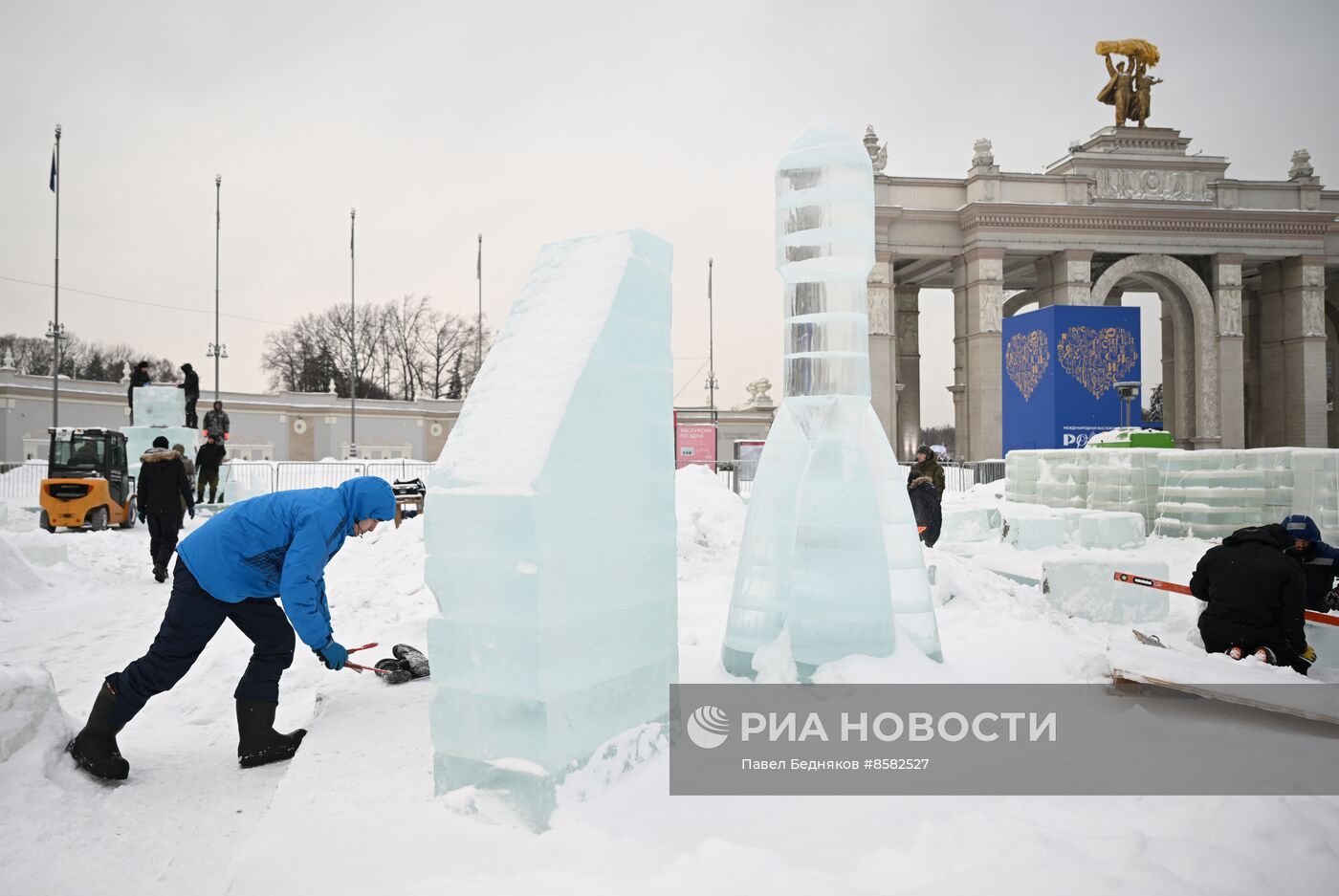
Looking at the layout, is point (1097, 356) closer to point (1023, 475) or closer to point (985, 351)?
point (985, 351)

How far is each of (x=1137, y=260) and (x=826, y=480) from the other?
30.6 meters

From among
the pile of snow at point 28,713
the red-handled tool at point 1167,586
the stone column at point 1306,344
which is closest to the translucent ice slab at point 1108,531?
the red-handled tool at point 1167,586

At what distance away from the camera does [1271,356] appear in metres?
32.3

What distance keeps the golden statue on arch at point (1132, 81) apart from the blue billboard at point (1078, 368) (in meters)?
10.9

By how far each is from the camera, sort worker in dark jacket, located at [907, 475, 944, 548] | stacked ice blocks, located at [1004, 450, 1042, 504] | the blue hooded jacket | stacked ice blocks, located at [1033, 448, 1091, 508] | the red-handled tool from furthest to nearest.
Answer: stacked ice blocks, located at [1004, 450, 1042, 504]
stacked ice blocks, located at [1033, 448, 1091, 508]
worker in dark jacket, located at [907, 475, 944, 548]
the red-handled tool
the blue hooded jacket

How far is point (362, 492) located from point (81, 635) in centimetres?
485

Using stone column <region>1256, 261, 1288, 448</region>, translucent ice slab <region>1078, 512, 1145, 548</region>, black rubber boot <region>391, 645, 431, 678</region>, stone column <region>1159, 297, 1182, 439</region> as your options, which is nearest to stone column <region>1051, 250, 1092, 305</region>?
stone column <region>1159, 297, 1182, 439</region>

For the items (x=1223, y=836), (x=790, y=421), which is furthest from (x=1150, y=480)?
(x=1223, y=836)

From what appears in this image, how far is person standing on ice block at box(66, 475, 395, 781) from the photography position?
3.78 metres

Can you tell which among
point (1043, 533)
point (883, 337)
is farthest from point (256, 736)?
point (883, 337)

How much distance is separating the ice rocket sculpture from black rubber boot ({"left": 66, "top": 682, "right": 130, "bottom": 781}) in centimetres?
313

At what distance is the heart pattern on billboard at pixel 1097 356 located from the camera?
2417cm

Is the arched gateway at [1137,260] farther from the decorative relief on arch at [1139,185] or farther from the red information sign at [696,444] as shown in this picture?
the red information sign at [696,444]

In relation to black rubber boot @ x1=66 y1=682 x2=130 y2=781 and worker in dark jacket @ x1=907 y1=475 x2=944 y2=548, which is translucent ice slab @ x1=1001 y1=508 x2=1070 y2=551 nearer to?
worker in dark jacket @ x1=907 y1=475 x2=944 y2=548
